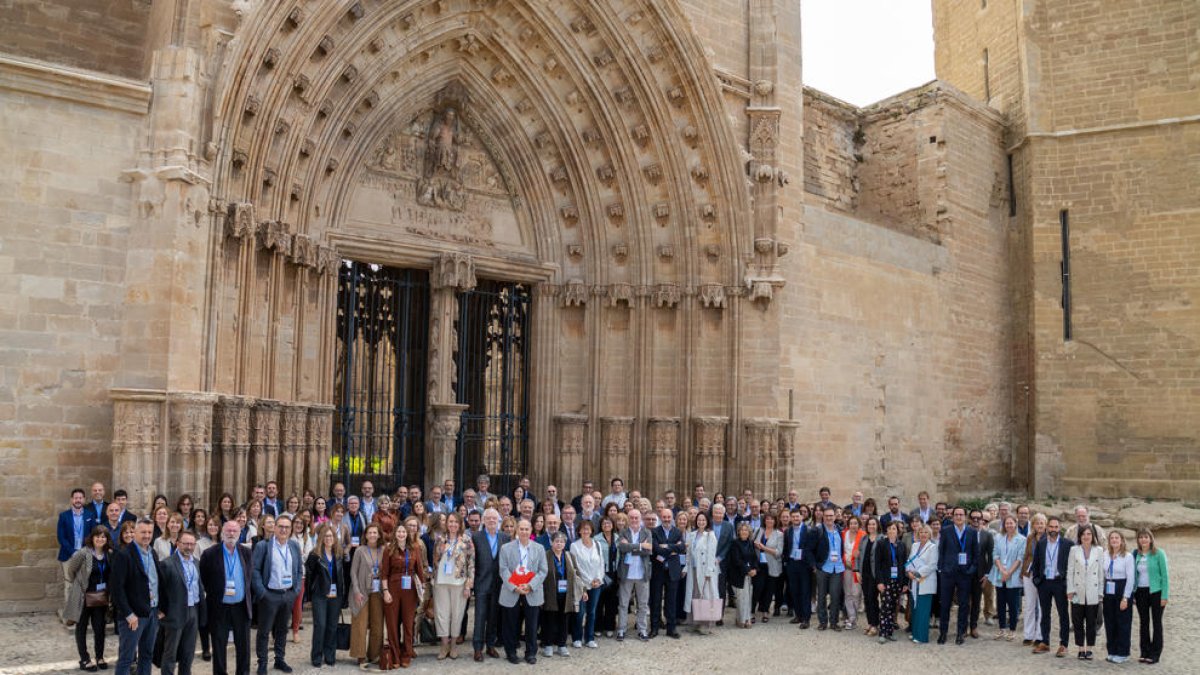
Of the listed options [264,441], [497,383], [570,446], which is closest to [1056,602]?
[570,446]

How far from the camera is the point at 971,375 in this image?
19.1 metres

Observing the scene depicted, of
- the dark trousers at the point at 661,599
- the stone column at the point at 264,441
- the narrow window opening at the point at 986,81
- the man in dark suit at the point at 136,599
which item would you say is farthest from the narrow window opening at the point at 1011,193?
the man in dark suit at the point at 136,599

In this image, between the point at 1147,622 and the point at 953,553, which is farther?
the point at 953,553

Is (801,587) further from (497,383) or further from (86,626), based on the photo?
(86,626)

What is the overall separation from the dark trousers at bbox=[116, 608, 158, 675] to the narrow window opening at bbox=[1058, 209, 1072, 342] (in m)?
17.6

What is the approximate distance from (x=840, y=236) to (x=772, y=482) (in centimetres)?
Answer: 443

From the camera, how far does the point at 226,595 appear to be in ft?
22.9

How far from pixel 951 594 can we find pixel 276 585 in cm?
600

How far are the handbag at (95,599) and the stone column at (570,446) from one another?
23.8 feet

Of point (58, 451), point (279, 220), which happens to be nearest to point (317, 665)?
point (58, 451)

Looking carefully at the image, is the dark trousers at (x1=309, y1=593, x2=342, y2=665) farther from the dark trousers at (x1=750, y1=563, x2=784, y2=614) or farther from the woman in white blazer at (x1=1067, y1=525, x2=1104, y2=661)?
the woman in white blazer at (x1=1067, y1=525, x2=1104, y2=661)

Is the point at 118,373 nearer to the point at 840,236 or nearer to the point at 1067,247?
the point at 840,236

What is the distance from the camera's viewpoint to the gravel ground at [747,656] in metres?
7.63

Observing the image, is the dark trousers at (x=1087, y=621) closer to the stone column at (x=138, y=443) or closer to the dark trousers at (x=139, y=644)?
the dark trousers at (x=139, y=644)
